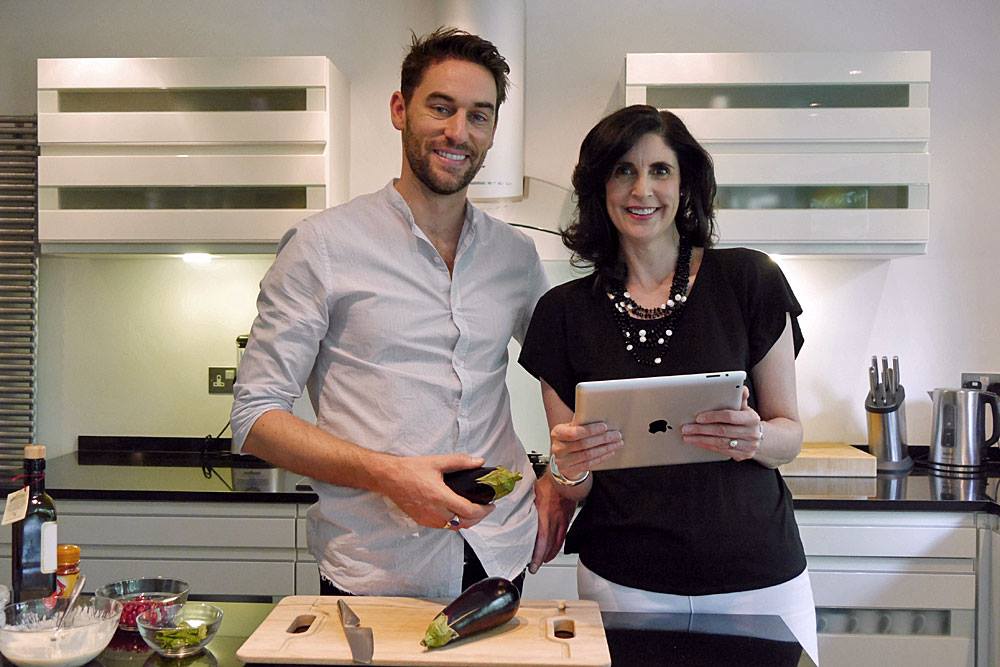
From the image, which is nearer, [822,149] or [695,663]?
[695,663]

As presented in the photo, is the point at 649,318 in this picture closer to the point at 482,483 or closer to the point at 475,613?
the point at 482,483

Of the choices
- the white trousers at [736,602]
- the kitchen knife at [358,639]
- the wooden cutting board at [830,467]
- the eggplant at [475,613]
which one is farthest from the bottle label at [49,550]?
the wooden cutting board at [830,467]

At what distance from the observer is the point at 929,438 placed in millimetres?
3457

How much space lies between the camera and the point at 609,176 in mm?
1880

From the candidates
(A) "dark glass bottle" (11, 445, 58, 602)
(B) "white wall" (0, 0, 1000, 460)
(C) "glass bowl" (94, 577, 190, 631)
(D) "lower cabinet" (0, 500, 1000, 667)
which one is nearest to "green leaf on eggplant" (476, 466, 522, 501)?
(C) "glass bowl" (94, 577, 190, 631)

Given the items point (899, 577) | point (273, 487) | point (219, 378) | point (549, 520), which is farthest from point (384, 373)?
point (219, 378)

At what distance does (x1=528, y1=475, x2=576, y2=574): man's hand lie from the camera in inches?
74.0

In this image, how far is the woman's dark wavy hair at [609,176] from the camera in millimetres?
1846

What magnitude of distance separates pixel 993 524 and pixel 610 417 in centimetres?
173

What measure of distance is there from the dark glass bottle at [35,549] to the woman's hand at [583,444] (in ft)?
2.65

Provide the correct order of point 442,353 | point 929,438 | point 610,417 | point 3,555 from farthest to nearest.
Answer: point 929,438, point 3,555, point 442,353, point 610,417

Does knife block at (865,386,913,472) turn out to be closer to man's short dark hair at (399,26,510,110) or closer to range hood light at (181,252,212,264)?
man's short dark hair at (399,26,510,110)

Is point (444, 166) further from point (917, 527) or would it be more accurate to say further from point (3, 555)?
point (3, 555)

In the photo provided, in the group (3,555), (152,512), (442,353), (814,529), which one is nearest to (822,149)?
(814,529)
